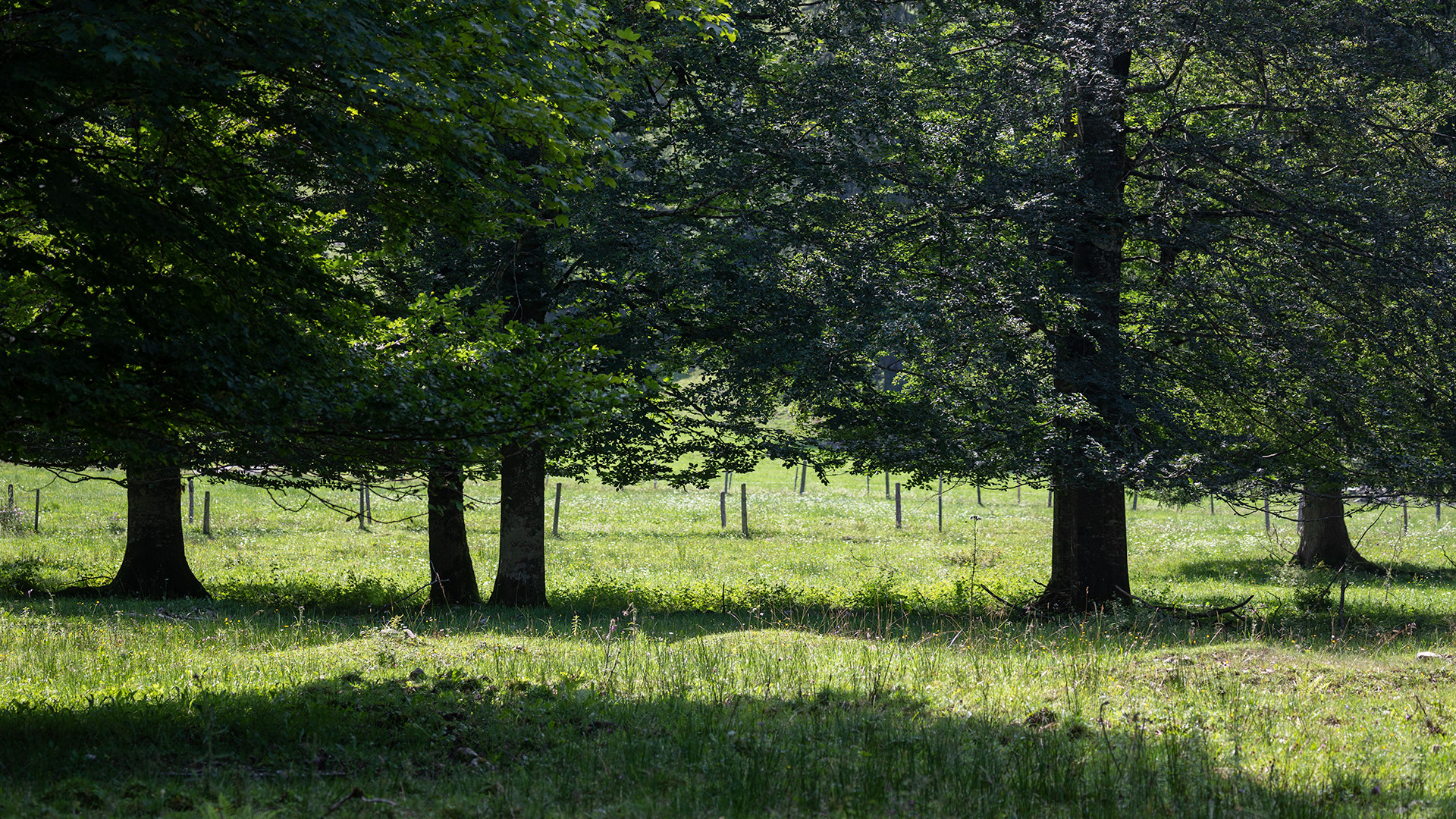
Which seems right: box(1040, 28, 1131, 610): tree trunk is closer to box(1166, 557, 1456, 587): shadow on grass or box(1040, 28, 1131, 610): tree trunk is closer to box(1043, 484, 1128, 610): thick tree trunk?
box(1043, 484, 1128, 610): thick tree trunk

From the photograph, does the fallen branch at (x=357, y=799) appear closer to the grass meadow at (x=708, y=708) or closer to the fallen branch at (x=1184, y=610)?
the grass meadow at (x=708, y=708)

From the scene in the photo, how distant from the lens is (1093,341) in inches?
512

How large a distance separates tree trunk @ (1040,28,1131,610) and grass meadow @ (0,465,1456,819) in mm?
1095

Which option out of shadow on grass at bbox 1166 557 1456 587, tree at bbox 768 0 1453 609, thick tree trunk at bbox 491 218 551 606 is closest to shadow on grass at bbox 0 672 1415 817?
tree at bbox 768 0 1453 609

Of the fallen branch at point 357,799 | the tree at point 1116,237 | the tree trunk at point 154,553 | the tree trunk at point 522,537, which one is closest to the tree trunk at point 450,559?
the tree trunk at point 522,537

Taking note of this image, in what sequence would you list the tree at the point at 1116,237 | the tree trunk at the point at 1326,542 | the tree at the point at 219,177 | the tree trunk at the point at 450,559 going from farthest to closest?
1. the tree trunk at the point at 1326,542
2. the tree trunk at the point at 450,559
3. the tree at the point at 1116,237
4. the tree at the point at 219,177

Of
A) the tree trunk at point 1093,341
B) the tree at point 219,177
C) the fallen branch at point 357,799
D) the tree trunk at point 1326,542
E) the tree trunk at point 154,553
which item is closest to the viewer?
the fallen branch at point 357,799

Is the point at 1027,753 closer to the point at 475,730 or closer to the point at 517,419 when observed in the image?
the point at 475,730

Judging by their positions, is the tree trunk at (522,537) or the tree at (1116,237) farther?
the tree trunk at (522,537)

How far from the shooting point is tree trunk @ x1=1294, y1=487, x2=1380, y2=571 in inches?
818

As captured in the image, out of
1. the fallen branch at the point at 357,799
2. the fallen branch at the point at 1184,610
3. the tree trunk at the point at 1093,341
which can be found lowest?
the fallen branch at the point at 1184,610

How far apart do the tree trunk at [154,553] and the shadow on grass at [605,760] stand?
8.78 m

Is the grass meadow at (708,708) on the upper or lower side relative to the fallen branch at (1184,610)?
upper

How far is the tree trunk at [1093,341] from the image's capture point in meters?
12.7
